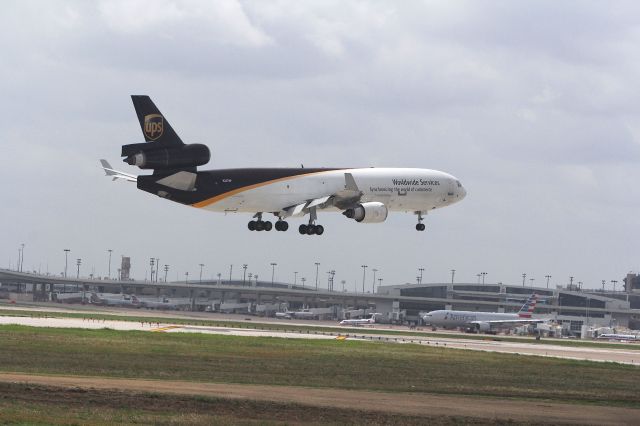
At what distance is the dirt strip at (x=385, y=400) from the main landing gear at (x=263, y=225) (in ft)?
122

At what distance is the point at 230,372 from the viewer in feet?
185

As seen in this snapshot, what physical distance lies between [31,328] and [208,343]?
15.3 meters

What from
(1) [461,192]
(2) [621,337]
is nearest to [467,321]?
(2) [621,337]

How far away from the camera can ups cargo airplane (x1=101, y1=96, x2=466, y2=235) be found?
78.0 meters

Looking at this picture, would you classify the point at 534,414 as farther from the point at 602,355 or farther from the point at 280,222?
the point at 602,355

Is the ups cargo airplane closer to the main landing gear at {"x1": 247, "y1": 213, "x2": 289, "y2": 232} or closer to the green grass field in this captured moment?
the main landing gear at {"x1": 247, "y1": 213, "x2": 289, "y2": 232}

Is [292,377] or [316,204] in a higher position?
[316,204]

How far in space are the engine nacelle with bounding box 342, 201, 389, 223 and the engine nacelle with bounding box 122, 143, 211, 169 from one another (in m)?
13.1

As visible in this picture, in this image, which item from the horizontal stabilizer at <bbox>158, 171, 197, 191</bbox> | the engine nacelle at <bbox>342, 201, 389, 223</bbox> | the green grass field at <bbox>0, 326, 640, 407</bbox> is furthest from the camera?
the engine nacelle at <bbox>342, 201, 389, 223</bbox>

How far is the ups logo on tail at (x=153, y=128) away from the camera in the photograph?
3059 inches

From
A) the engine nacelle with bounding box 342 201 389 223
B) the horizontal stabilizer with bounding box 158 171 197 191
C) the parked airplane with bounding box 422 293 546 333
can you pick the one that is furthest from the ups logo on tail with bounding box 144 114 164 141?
the parked airplane with bounding box 422 293 546 333

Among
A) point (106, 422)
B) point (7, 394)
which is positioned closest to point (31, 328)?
point (7, 394)

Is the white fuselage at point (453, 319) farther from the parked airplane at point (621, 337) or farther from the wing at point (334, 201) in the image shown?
the wing at point (334, 201)

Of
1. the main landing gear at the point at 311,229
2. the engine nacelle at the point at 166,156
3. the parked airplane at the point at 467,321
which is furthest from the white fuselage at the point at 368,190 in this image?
the parked airplane at the point at 467,321
